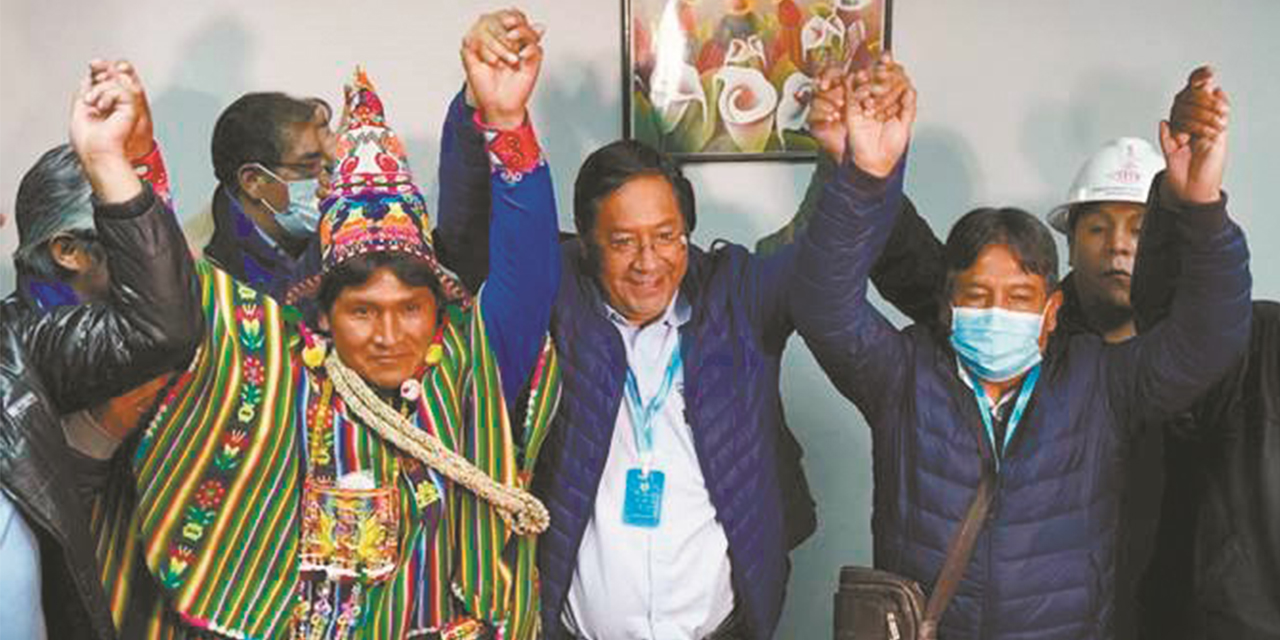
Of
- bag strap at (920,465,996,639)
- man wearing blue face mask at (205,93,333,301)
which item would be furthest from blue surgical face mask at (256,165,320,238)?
bag strap at (920,465,996,639)

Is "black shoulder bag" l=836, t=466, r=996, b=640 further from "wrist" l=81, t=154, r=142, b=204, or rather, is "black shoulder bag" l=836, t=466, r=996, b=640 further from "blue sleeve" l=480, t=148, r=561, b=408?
"wrist" l=81, t=154, r=142, b=204

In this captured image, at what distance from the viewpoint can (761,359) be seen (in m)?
2.33

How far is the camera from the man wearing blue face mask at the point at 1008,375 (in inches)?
81.8

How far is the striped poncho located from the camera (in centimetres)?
188

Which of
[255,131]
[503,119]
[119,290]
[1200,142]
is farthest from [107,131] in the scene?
[1200,142]

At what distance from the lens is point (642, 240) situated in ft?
7.34

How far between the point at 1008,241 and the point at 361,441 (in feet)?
3.76

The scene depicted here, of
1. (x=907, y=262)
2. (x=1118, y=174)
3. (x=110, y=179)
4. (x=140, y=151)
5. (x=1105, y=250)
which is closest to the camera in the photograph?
(x=110, y=179)

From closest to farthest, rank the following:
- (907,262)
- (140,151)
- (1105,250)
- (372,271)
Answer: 1. (140,151)
2. (372,271)
3. (907,262)
4. (1105,250)

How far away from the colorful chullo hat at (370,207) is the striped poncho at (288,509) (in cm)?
13

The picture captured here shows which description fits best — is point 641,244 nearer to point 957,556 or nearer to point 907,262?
point 907,262

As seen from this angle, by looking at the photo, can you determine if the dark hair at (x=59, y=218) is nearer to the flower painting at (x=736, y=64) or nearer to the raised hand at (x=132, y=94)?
the raised hand at (x=132, y=94)

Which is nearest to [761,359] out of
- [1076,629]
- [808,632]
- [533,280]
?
[533,280]

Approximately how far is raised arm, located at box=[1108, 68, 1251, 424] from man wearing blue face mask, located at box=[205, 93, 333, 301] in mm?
1625
